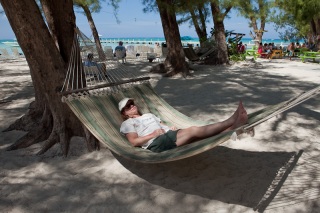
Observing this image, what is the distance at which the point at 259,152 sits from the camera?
113 inches

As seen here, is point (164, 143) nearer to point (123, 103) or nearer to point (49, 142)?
point (123, 103)

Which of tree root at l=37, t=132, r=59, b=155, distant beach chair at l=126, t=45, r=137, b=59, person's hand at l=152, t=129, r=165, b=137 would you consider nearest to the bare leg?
person's hand at l=152, t=129, r=165, b=137

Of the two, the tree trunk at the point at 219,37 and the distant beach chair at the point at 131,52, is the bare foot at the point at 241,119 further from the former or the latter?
the distant beach chair at the point at 131,52

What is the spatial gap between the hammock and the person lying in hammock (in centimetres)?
7

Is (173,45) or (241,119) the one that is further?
(173,45)

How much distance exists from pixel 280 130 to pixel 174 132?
1.58m

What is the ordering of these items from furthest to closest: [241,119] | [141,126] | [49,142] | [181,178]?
[49,142]
[141,126]
[181,178]
[241,119]

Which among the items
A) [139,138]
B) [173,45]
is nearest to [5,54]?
[173,45]

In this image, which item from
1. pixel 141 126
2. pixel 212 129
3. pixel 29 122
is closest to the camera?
pixel 212 129

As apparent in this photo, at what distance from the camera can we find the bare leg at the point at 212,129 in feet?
7.06

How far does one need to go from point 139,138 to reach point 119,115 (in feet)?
1.46

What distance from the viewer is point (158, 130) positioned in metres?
2.65

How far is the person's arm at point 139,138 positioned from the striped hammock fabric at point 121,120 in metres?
0.04

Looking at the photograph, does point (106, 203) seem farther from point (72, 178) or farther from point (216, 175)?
point (216, 175)
